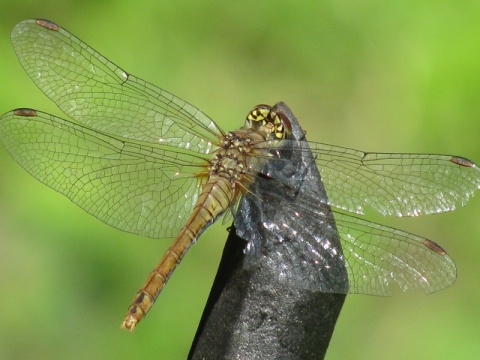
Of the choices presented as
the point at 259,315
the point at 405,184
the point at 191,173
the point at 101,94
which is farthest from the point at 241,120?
the point at 259,315

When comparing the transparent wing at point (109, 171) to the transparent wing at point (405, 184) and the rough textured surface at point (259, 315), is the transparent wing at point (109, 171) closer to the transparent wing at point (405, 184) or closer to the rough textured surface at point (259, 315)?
the transparent wing at point (405, 184)

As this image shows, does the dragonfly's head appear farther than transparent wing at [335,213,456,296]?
Yes

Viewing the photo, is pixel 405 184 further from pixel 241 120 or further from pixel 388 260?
pixel 241 120

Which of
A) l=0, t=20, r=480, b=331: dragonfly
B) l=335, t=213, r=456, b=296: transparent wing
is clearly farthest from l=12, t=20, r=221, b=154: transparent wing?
l=335, t=213, r=456, b=296: transparent wing

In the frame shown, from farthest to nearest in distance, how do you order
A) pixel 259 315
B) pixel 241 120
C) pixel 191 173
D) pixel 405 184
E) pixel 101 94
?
pixel 241 120, pixel 101 94, pixel 191 173, pixel 405 184, pixel 259 315

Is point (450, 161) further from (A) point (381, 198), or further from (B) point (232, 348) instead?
(B) point (232, 348)

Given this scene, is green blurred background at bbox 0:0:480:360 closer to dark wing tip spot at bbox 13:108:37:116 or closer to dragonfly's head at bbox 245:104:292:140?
dark wing tip spot at bbox 13:108:37:116

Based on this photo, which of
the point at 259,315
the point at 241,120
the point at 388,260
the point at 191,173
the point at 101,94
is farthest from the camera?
the point at 241,120
